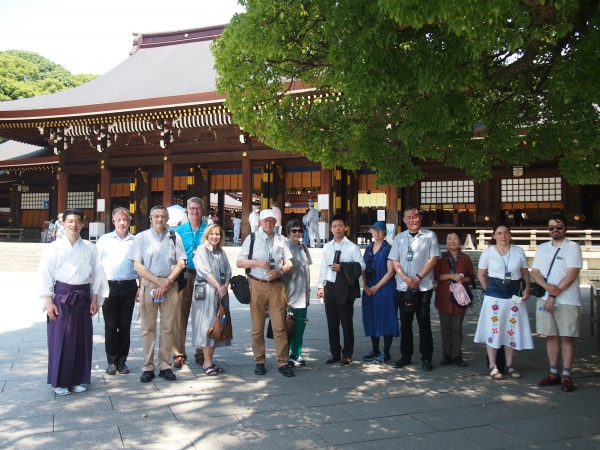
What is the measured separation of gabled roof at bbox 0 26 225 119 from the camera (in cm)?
1536

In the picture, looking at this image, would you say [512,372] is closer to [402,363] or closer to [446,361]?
[446,361]

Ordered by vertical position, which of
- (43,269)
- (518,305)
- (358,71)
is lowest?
(518,305)

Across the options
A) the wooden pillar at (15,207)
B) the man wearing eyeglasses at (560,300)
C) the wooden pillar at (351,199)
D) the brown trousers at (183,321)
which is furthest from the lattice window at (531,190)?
the wooden pillar at (15,207)

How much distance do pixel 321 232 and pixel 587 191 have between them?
339 inches

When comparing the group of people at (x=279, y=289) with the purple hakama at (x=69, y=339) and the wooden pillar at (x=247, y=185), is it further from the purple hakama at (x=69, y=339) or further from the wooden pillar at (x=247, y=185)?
the wooden pillar at (x=247, y=185)

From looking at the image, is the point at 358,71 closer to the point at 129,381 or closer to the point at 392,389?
the point at 392,389

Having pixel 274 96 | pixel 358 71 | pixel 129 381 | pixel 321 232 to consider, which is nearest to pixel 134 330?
pixel 129 381

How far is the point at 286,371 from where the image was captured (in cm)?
526

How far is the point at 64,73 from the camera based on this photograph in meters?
51.8

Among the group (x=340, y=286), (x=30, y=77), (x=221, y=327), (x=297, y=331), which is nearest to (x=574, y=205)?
(x=340, y=286)

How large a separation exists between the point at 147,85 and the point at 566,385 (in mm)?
16737

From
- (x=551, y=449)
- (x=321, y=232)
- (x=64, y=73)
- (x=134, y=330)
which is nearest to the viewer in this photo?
(x=551, y=449)

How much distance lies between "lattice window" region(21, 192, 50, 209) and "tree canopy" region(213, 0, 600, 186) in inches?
702

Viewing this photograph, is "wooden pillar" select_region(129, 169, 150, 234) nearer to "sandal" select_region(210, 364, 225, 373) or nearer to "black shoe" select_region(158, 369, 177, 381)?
"sandal" select_region(210, 364, 225, 373)
